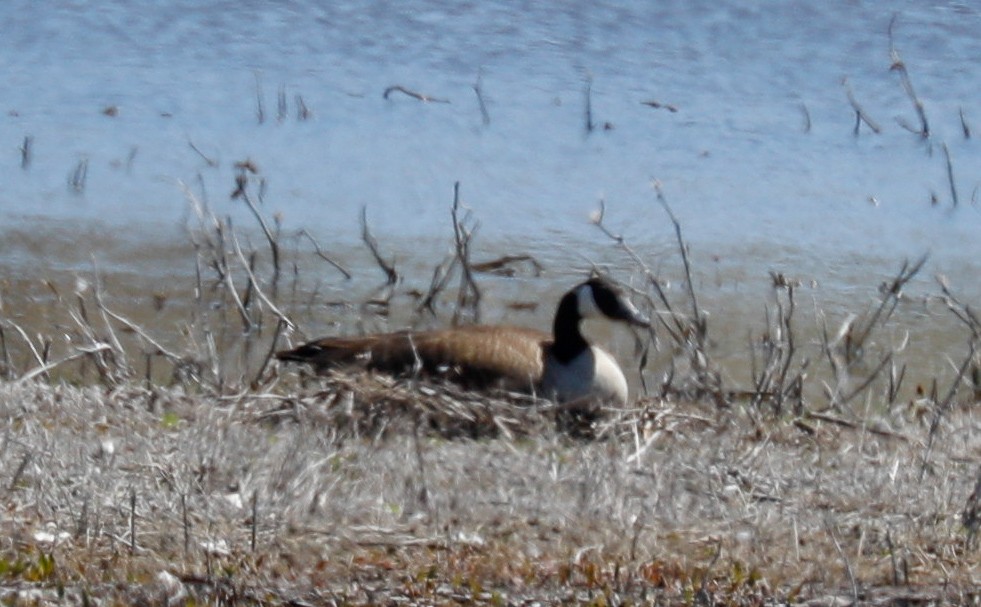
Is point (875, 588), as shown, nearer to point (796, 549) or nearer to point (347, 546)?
point (796, 549)

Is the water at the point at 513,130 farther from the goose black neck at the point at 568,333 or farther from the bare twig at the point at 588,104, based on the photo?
the goose black neck at the point at 568,333

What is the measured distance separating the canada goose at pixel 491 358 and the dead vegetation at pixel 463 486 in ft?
0.51

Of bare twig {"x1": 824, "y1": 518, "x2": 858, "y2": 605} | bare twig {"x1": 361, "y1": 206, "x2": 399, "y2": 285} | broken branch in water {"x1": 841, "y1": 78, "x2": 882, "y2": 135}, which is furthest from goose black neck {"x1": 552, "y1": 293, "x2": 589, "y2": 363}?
broken branch in water {"x1": 841, "y1": 78, "x2": 882, "y2": 135}

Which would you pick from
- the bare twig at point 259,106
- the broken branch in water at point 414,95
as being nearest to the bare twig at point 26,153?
the bare twig at point 259,106

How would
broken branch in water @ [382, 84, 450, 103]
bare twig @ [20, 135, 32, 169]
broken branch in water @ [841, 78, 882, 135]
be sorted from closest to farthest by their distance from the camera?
bare twig @ [20, 135, 32, 169]
broken branch in water @ [841, 78, 882, 135]
broken branch in water @ [382, 84, 450, 103]

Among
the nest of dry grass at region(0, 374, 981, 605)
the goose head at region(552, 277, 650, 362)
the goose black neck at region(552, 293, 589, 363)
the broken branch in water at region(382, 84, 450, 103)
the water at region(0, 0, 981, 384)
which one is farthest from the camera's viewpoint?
the broken branch in water at region(382, 84, 450, 103)

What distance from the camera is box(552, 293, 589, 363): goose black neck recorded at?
8.39 m

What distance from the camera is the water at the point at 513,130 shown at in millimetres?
11211

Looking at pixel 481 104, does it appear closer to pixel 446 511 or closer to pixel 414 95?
pixel 414 95

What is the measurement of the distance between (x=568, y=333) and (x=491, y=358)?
576mm

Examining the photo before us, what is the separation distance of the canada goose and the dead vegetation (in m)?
0.16

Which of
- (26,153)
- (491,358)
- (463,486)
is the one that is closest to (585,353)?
(491,358)

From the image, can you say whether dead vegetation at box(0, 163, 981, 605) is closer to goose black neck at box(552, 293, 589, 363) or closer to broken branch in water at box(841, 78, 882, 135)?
goose black neck at box(552, 293, 589, 363)

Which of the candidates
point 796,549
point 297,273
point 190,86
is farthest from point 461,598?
point 190,86
